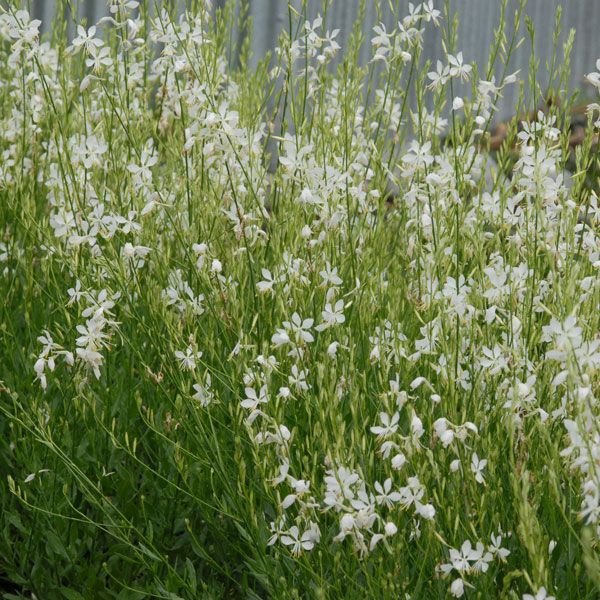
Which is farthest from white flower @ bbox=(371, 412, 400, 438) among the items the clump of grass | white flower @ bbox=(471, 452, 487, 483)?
white flower @ bbox=(471, 452, 487, 483)

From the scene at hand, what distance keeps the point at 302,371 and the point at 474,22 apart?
33.3 ft

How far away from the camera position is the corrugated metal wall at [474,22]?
8.44 meters

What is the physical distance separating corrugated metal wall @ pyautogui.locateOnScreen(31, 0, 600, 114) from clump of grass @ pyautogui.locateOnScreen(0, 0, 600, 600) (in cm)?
252

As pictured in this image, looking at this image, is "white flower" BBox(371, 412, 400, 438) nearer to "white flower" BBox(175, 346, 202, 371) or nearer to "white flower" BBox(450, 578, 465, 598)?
"white flower" BBox(450, 578, 465, 598)

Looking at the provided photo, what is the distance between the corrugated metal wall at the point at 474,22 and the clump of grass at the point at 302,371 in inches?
99.0

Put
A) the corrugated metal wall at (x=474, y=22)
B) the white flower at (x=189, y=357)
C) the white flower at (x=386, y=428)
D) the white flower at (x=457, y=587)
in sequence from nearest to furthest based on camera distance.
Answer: the white flower at (x=457, y=587) → the white flower at (x=386, y=428) → the white flower at (x=189, y=357) → the corrugated metal wall at (x=474, y=22)

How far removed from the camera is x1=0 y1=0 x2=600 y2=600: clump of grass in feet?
6.81

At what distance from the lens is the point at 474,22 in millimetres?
11727

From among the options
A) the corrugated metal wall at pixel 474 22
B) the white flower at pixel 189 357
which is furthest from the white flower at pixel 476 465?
the corrugated metal wall at pixel 474 22

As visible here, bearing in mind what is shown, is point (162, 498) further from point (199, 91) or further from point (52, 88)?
point (52, 88)

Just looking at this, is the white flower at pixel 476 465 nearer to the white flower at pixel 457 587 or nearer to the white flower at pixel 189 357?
the white flower at pixel 457 587

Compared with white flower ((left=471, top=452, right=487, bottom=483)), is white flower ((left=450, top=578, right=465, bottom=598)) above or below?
below

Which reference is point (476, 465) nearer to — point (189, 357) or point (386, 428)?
point (386, 428)

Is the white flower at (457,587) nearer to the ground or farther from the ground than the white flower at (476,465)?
nearer to the ground
